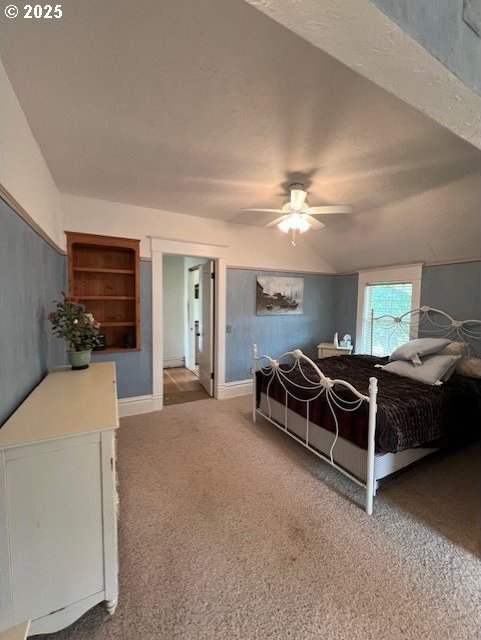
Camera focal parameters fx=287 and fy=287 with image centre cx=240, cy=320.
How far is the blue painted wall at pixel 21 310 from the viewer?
1.37 meters

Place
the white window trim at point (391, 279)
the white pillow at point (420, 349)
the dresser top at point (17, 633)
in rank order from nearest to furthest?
1. the dresser top at point (17, 633)
2. the white pillow at point (420, 349)
3. the white window trim at point (391, 279)

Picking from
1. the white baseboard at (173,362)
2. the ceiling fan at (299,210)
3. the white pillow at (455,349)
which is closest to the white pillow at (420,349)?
the white pillow at (455,349)

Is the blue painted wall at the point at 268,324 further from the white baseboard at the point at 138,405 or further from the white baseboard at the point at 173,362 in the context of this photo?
the white baseboard at the point at 173,362

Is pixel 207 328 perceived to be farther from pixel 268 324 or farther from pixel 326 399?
pixel 326 399

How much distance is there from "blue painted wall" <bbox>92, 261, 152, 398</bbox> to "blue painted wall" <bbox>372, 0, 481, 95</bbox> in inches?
129

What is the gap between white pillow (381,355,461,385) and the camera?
2731 mm

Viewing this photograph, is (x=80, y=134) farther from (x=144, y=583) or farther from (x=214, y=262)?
(x=144, y=583)

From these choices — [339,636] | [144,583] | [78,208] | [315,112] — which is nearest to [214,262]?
[78,208]

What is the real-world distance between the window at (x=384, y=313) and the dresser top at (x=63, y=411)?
12.5ft

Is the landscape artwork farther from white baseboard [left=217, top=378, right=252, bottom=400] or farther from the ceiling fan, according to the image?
the ceiling fan

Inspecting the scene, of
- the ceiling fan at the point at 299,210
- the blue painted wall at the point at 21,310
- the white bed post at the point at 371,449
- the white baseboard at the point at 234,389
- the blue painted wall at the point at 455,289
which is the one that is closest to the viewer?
the blue painted wall at the point at 21,310

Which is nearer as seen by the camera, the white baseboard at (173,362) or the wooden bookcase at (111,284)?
the wooden bookcase at (111,284)

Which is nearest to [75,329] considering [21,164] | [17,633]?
[21,164]

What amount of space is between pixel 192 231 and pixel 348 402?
2.89m
